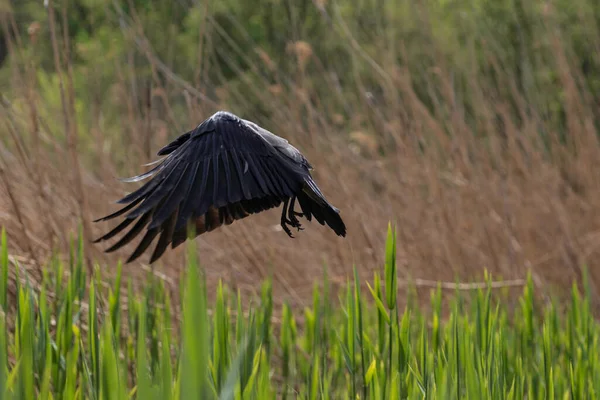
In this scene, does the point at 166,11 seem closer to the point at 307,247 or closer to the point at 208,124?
the point at 307,247

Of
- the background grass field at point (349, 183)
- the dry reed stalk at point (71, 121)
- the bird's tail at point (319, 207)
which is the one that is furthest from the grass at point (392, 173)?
the bird's tail at point (319, 207)

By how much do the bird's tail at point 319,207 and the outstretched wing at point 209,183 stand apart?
0.03 m

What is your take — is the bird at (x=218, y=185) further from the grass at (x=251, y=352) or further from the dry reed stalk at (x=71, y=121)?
the dry reed stalk at (x=71, y=121)

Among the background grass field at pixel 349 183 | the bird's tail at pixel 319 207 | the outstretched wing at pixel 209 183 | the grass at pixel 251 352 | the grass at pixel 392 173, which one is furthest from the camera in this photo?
the grass at pixel 392 173

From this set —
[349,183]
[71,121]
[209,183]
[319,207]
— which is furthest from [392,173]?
[209,183]

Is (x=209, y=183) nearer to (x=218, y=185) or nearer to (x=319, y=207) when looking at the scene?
(x=218, y=185)

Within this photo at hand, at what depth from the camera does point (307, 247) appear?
10.4 ft

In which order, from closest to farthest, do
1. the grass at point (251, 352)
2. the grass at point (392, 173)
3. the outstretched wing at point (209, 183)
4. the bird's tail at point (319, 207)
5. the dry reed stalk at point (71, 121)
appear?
1. the grass at point (251, 352)
2. the outstretched wing at point (209, 183)
3. the bird's tail at point (319, 207)
4. the dry reed stalk at point (71, 121)
5. the grass at point (392, 173)

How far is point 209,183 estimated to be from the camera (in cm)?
157

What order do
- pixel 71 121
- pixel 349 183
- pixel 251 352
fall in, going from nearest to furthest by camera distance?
1. pixel 251 352
2. pixel 71 121
3. pixel 349 183

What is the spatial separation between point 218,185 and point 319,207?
270mm

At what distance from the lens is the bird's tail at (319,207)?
5.34 feet

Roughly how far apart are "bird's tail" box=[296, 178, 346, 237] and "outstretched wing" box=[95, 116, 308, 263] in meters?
0.03

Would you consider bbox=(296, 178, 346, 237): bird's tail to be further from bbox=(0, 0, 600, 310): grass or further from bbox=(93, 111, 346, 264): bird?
bbox=(0, 0, 600, 310): grass
